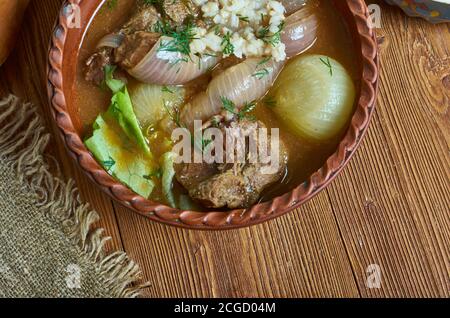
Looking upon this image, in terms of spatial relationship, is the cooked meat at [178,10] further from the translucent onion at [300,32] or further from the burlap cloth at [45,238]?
the burlap cloth at [45,238]

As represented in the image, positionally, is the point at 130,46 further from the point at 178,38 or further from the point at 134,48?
the point at 178,38

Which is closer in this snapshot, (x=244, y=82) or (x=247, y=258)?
(x=244, y=82)

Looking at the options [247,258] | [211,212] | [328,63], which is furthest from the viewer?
[247,258]

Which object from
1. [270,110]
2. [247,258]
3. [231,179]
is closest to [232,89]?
[270,110]

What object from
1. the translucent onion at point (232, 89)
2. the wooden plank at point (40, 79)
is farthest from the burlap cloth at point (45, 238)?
the translucent onion at point (232, 89)
